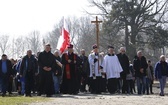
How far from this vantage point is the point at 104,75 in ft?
58.3

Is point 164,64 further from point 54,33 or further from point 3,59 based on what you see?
point 54,33

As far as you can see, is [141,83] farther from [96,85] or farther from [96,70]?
[96,70]

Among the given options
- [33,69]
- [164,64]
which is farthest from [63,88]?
[164,64]

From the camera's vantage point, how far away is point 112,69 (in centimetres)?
1738

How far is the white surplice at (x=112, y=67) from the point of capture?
17.4 m

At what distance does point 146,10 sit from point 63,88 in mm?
31029

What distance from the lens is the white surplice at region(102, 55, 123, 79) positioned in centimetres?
1738

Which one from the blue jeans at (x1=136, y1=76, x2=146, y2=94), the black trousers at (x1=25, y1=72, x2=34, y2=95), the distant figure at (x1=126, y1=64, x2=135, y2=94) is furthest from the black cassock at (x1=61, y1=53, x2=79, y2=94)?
the distant figure at (x1=126, y1=64, x2=135, y2=94)

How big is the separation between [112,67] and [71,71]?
1959 mm

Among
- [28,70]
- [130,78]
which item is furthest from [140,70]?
[28,70]

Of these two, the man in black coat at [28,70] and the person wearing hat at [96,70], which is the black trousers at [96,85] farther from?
the man in black coat at [28,70]

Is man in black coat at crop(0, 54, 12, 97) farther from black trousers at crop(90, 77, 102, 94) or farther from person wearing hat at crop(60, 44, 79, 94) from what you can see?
black trousers at crop(90, 77, 102, 94)

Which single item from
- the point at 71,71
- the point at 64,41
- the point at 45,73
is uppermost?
the point at 64,41

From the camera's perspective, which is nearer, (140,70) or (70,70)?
(70,70)
